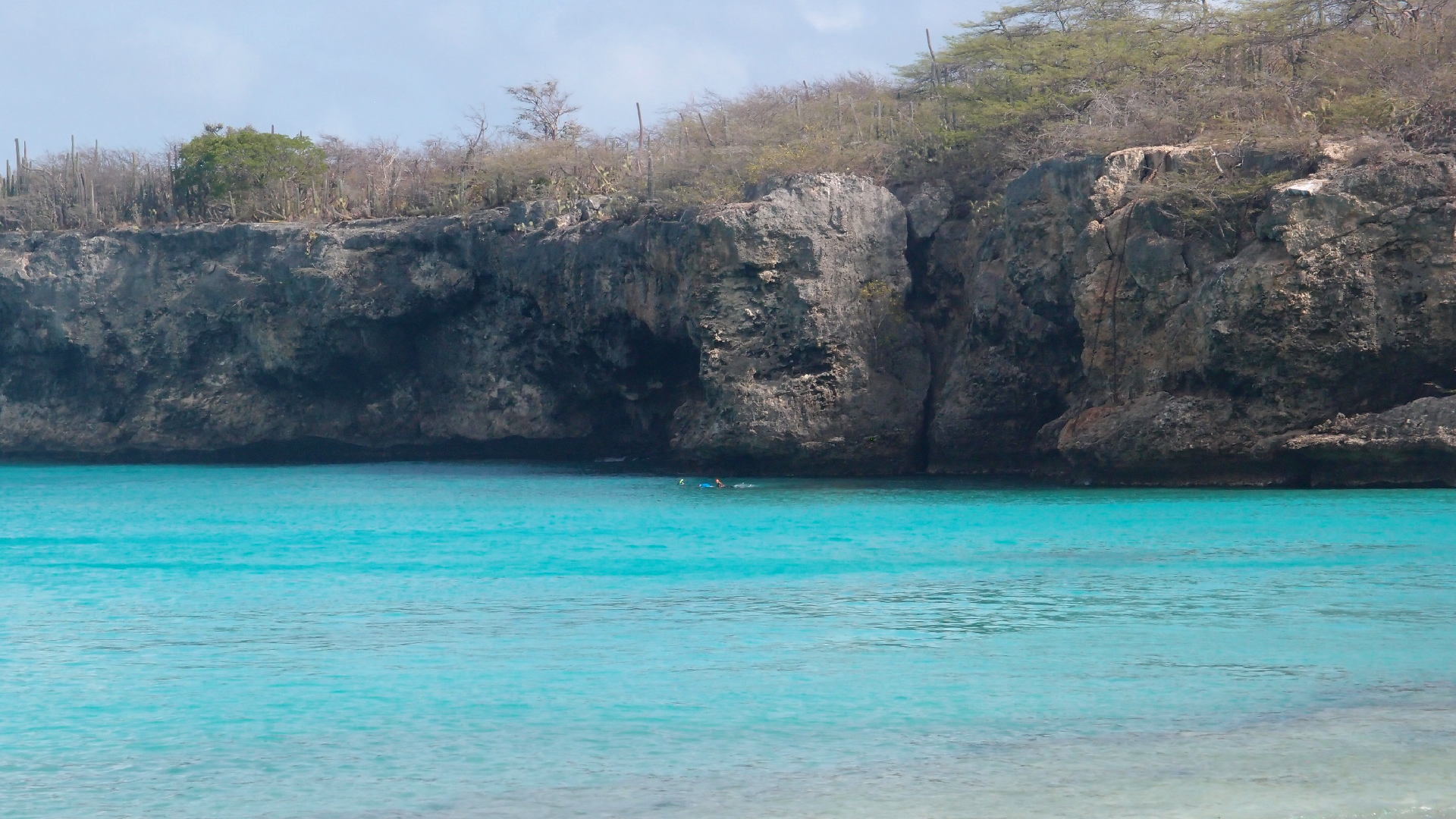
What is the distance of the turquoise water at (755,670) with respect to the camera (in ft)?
23.9

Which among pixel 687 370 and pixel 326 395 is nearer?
pixel 687 370

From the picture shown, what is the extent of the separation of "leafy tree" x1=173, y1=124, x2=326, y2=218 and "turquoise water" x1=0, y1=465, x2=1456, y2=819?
23.9 meters

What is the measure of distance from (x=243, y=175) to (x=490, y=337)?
10.0 meters

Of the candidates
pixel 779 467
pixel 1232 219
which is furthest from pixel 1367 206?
pixel 779 467

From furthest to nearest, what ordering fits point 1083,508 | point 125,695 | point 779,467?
point 779,467 < point 1083,508 < point 125,695

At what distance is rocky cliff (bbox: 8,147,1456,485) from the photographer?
2359cm

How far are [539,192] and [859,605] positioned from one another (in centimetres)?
2772

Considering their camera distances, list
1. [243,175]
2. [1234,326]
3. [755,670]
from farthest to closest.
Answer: [243,175]
[1234,326]
[755,670]

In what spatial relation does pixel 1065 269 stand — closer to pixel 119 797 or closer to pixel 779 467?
pixel 779 467

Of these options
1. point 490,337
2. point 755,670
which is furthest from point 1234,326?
point 490,337

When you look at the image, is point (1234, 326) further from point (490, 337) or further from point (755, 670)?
point (490, 337)

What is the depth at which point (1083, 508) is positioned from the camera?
2208cm

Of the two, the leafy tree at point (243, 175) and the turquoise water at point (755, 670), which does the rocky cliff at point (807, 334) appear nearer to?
the leafy tree at point (243, 175)

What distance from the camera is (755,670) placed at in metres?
10.3
